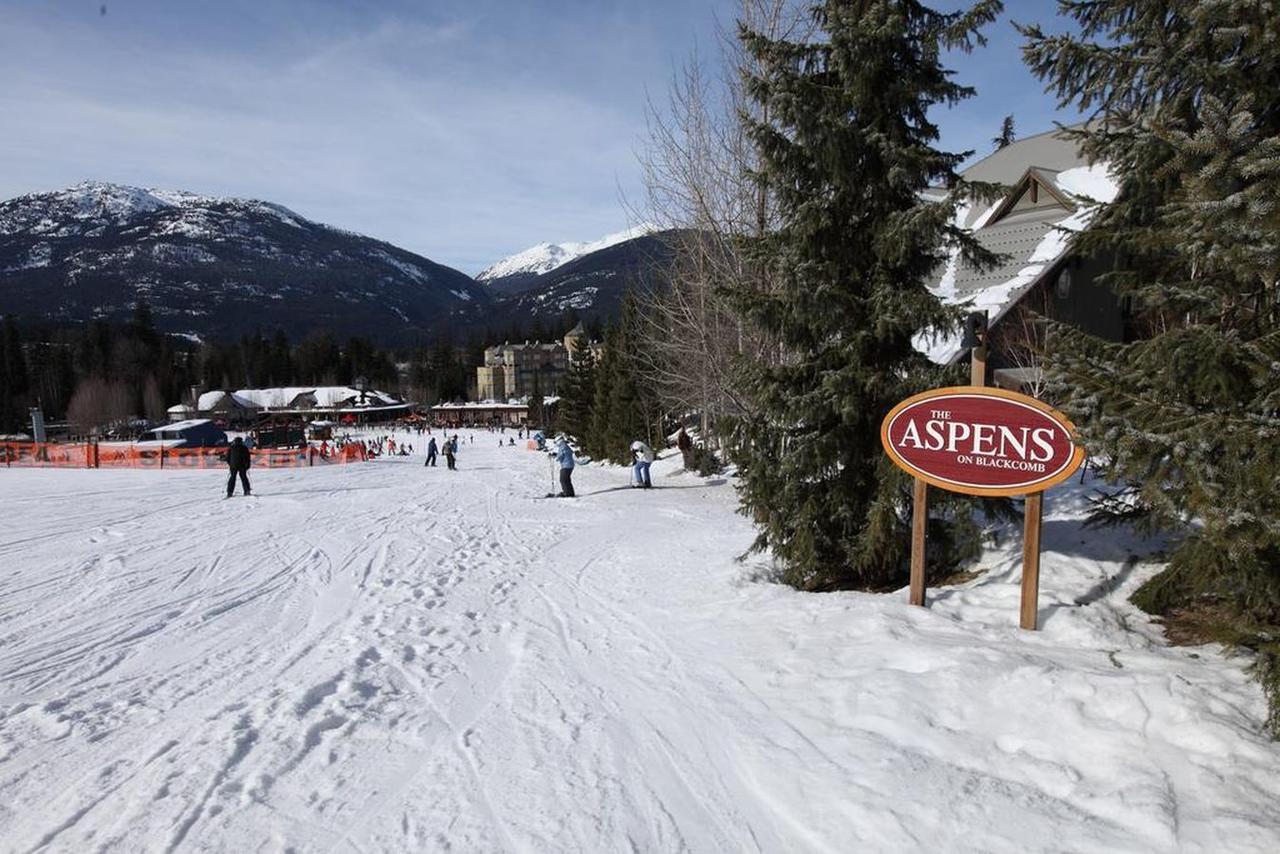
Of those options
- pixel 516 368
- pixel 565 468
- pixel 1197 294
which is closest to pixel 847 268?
pixel 1197 294

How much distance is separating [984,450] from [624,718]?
11.3 ft

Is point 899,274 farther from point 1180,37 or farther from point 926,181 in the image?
point 1180,37

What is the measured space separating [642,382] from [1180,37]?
2747 cm

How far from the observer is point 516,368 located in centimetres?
14750

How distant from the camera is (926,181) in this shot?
679 centimetres

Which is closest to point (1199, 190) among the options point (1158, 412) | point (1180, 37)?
point (1158, 412)

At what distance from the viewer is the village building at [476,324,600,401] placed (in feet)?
474

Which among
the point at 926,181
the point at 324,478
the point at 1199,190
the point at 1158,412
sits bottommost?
the point at 324,478

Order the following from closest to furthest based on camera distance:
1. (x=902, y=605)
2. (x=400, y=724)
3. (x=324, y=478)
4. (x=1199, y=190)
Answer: (x=1199, y=190) < (x=400, y=724) < (x=902, y=605) < (x=324, y=478)

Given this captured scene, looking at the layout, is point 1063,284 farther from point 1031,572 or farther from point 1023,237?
point 1031,572

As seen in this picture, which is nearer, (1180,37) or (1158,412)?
(1158,412)

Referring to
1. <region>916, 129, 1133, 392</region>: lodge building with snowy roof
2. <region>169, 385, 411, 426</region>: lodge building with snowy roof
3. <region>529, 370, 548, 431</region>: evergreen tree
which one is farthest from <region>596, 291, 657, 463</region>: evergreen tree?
<region>169, 385, 411, 426</region>: lodge building with snowy roof

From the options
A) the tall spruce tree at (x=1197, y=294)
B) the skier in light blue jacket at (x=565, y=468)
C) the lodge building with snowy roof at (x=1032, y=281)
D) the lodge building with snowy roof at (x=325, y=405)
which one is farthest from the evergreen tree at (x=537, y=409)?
the tall spruce tree at (x=1197, y=294)

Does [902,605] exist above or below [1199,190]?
below
